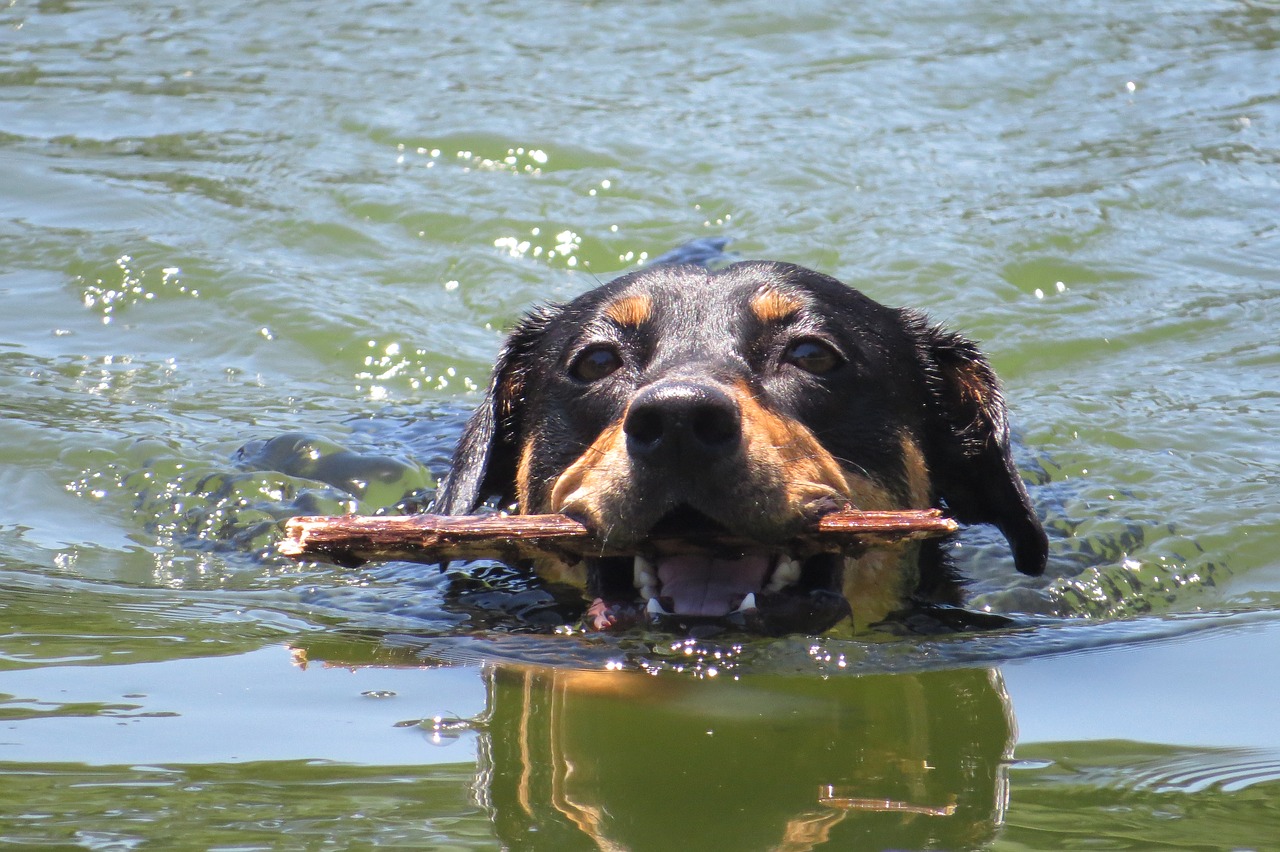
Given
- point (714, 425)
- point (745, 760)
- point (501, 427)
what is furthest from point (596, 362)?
point (745, 760)

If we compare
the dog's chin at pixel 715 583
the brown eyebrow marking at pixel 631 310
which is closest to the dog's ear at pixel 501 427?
the brown eyebrow marking at pixel 631 310

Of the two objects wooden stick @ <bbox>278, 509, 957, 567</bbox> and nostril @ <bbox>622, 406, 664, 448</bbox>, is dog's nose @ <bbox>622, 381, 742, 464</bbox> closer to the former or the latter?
nostril @ <bbox>622, 406, 664, 448</bbox>

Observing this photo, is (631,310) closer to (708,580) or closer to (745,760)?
(708,580)

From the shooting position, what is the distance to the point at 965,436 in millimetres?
5000

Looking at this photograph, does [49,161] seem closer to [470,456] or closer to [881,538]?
[470,456]

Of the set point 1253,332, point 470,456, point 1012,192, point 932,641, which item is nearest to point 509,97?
point 1012,192

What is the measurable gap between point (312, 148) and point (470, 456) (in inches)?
214

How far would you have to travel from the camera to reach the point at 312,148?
978cm

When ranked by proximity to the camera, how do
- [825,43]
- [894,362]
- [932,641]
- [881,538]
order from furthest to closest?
[825,43], [894,362], [932,641], [881,538]

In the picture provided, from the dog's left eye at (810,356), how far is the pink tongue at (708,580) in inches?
26.1

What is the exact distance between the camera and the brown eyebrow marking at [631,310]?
181 inches

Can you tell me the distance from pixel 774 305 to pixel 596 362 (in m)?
0.56

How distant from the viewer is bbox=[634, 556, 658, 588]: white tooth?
4113mm

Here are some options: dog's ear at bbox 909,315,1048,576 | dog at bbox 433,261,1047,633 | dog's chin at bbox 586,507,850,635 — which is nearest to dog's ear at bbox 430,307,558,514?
dog at bbox 433,261,1047,633
